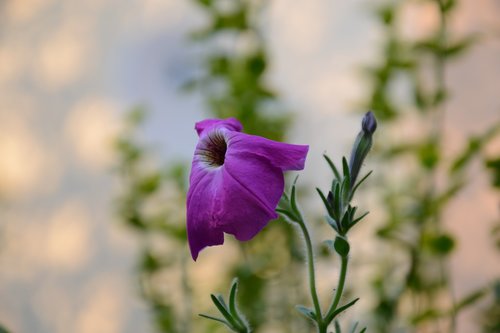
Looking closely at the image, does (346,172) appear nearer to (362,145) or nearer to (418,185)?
(362,145)

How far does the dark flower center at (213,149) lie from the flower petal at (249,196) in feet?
0.13

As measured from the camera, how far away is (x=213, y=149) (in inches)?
14.8

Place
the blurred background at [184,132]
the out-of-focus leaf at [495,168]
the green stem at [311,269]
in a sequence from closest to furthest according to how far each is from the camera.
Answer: the green stem at [311,269], the out-of-focus leaf at [495,168], the blurred background at [184,132]

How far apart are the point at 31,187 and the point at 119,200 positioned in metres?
0.79

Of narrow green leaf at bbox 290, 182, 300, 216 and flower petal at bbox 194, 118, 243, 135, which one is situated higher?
flower petal at bbox 194, 118, 243, 135

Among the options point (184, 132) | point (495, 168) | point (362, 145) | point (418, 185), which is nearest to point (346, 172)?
point (362, 145)

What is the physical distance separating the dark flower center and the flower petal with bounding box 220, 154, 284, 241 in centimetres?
4

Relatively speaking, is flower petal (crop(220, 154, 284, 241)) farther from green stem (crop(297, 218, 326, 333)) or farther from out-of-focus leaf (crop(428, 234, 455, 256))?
out-of-focus leaf (crop(428, 234, 455, 256))

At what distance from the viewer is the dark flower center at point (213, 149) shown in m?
0.37

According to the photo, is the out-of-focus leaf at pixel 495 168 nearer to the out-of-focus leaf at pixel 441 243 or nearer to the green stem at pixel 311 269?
the out-of-focus leaf at pixel 441 243

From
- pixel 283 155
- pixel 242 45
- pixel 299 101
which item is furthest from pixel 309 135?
pixel 283 155

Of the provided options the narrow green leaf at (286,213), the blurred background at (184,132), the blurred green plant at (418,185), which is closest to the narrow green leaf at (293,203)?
the narrow green leaf at (286,213)

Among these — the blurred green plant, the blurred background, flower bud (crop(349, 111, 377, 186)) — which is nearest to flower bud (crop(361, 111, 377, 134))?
flower bud (crop(349, 111, 377, 186))

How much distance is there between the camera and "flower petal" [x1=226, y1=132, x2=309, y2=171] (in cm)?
33
